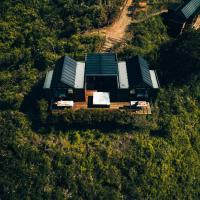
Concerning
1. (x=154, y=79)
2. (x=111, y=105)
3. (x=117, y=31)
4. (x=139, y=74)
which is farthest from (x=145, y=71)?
(x=117, y=31)

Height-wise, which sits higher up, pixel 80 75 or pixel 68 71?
pixel 68 71

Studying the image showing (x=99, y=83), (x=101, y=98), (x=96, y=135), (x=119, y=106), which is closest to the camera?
(x=96, y=135)

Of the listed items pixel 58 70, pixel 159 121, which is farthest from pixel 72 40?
pixel 159 121

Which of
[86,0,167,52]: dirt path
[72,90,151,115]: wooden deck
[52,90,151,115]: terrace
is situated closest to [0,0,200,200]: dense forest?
[72,90,151,115]: wooden deck

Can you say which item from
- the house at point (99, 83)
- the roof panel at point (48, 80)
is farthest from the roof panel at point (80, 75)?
the roof panel at point (48, 80)

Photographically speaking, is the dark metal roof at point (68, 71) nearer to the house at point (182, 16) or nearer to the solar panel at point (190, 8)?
the house at point (182, 16)

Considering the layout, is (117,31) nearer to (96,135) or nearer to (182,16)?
(182,16)

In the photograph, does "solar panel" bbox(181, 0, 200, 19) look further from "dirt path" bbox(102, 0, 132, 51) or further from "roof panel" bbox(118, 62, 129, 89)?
"roof panel" bbox(118, 62, 129, 89)
